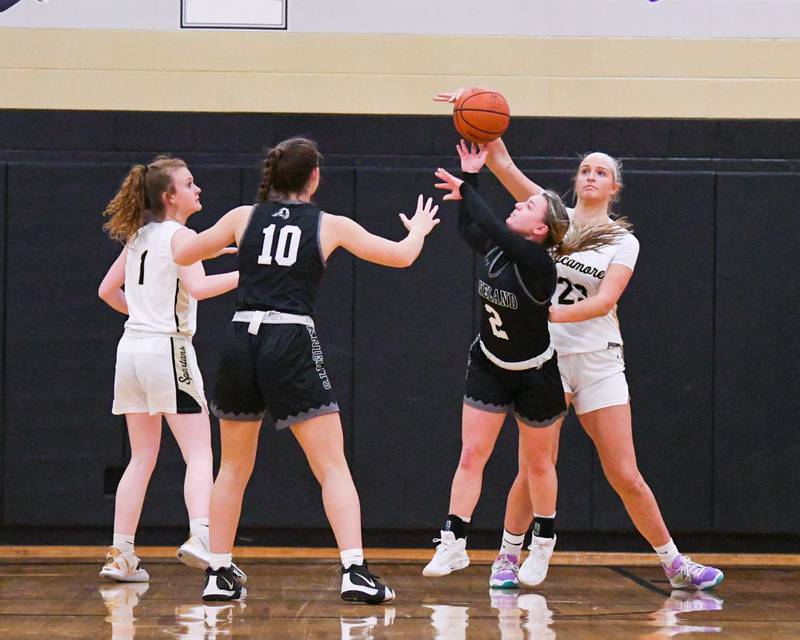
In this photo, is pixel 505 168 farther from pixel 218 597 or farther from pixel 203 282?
pixel 218 597

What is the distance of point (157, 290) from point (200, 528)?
108 cm

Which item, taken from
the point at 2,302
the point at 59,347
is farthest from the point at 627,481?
the point at 2,302

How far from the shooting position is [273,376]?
14.1 ft

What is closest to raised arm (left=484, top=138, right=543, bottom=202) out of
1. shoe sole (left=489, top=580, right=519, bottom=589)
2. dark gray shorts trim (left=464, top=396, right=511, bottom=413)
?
dark gray shorts trim (left=464, top=396, right=511, bottom=413)

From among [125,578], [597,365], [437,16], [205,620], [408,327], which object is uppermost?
[437,16]

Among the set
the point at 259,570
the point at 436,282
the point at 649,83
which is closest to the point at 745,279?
the point at 649,83

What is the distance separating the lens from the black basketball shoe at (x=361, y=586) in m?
4.41

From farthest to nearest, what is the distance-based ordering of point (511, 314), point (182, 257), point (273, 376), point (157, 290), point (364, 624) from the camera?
point (157, 290) → point (511, 314) → point (182, 257) → point (273, 376) → point (364, 624)

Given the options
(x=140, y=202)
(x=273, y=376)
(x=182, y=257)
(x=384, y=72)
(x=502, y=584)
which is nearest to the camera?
(x=273, y=376)

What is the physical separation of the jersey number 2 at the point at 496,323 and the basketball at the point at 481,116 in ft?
2.49

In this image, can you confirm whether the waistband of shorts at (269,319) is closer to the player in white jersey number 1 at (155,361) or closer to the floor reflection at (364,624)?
the player in white jersey number 1 at (155,361)

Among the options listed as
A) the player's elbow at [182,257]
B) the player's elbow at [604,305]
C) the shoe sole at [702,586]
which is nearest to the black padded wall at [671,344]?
the shoe sole at [702,586]

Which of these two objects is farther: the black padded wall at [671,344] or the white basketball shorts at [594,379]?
the black padded wall at [671,344]

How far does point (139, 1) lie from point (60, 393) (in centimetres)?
229
